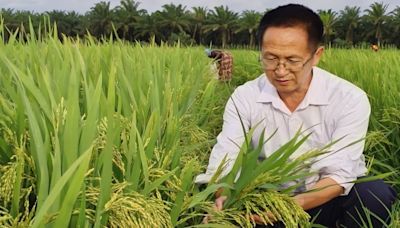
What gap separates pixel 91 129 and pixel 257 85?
3.23 feet

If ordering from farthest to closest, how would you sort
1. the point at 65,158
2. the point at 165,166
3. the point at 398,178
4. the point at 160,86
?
the point at 398,178, the point at 160,86, the point at 165,166, the point at 65,158

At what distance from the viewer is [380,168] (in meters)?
2.96

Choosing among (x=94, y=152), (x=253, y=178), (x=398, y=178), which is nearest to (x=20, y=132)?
(x=94, y=152)

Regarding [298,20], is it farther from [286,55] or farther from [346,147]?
[346,147]

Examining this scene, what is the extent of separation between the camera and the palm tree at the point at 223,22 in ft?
159

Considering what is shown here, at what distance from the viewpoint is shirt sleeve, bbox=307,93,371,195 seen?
1893 mm

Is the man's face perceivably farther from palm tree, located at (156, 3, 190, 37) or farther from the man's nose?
palm tree, located at (156, 3, 190, 37)

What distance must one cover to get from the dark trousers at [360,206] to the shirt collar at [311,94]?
35 centimetres

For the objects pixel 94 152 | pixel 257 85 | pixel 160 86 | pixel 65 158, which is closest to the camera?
pixel 65 158

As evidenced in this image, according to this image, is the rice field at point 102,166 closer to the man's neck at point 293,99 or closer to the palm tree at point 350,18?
the man's neck at point 293,99

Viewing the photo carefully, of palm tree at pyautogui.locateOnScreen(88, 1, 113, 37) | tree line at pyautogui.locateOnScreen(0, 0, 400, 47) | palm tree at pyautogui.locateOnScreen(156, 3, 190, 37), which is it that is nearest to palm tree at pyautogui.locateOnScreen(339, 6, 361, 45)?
tree line at pyautogui.locateOnScreen(0, 0, 400, 47)

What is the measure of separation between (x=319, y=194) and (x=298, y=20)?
22.4 inches

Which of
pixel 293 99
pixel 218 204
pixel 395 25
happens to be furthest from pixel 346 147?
pixel 395 25

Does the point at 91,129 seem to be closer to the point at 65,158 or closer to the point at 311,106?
the point at 65,158
